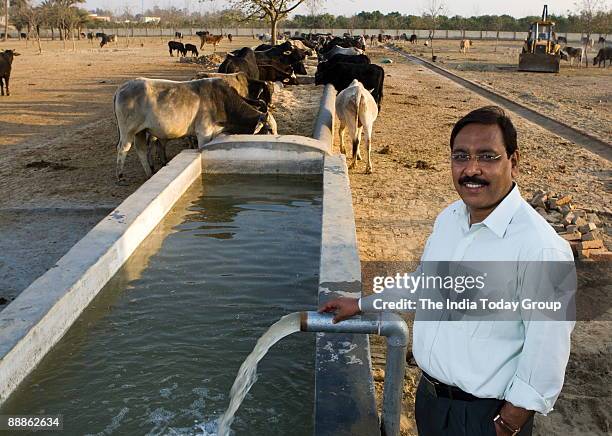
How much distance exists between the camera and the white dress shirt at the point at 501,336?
1828 mm

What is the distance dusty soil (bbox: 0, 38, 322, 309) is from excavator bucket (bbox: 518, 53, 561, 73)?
1493 cm

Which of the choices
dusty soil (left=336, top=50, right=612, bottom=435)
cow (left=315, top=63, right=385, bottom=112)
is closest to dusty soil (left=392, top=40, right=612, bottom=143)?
dusty soil (left=336, top=50, right=612, bottom=435)

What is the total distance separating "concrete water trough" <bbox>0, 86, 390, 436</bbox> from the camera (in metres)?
2.82

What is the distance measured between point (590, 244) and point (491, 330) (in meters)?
4.76

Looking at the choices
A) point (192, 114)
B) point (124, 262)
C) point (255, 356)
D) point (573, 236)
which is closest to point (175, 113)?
point (192, 114)

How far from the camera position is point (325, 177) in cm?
712

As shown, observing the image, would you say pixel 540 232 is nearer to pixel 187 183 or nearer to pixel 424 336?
pixel 424 336

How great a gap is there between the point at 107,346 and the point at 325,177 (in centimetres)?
374

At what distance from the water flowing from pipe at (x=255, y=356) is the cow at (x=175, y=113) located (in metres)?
6.21

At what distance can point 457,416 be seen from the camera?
6.91ft

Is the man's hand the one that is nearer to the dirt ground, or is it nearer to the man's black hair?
the man's black hair

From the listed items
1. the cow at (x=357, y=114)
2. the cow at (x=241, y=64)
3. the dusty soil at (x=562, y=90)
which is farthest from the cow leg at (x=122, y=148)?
the dusty soil at (x=562, y=90)

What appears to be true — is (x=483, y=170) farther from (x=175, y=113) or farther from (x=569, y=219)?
(x=175, y=113)

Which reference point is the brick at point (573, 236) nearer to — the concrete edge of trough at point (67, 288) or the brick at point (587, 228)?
the brick at point (587, 228)
